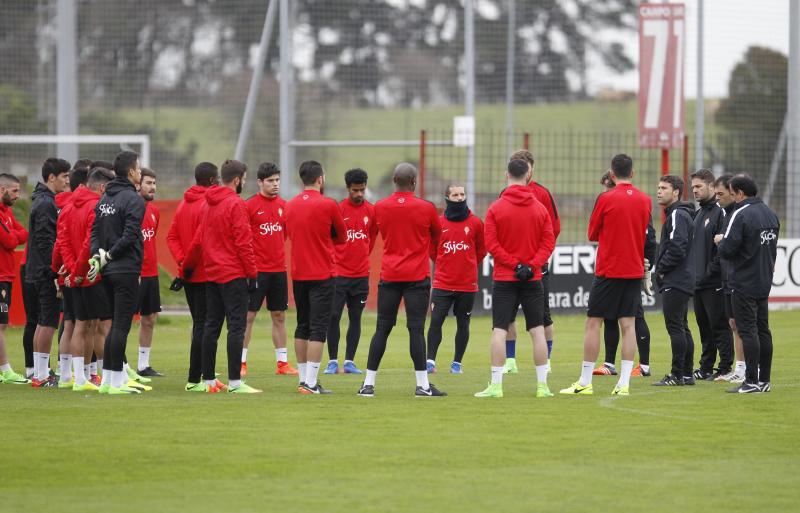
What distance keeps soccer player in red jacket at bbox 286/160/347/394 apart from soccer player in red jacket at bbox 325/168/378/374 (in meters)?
1.93

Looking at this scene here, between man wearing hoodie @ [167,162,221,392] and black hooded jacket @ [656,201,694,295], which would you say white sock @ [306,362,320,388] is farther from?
black hooded jacket @ [656,201,694,295]

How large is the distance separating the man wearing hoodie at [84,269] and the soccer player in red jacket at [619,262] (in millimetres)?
4420

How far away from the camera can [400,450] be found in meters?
8.84

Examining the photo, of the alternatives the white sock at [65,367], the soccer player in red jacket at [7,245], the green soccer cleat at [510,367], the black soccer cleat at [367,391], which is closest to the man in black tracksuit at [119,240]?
the white sock at [65,367]

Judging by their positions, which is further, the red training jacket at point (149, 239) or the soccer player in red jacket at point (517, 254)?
the red training jacket at point (149, 239)

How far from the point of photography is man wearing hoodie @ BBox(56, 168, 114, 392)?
39.0ft

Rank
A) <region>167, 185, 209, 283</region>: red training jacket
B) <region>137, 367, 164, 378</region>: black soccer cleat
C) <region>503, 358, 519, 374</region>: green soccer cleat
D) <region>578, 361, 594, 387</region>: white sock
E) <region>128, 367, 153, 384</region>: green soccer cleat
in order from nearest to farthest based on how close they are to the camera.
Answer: <region>578, 361, 594, 387</region>: white sock → <region>167, 185, 209, 283</region>: red training jacket → <region>128, 367, 153, 384</region>: green soccer cleat → <region>137, 367, 164, 378</region>: black soccer cleat → <region>503, 358, 519, 374</region>: green soccer cleat

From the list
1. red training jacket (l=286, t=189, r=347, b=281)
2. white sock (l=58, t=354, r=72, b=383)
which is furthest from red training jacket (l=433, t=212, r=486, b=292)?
white sock (l=58, t=354, r=72, b=383)

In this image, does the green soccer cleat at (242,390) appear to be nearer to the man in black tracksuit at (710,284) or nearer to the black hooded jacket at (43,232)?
the black hooded jacket at (43,232)

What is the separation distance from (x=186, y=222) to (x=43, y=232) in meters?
1.43

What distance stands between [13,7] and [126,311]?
67.2 feet

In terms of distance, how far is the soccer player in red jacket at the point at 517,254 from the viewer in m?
11.3

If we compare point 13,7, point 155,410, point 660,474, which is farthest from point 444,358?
point 13,7

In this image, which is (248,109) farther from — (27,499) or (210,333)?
(27,499)
